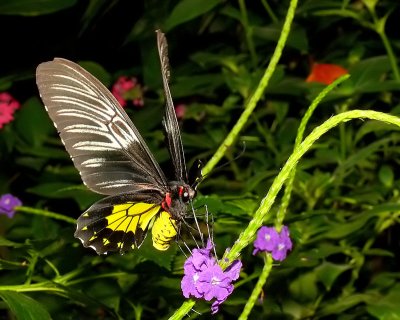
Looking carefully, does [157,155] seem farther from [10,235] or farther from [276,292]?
[276,292]

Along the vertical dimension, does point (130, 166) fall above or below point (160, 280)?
above

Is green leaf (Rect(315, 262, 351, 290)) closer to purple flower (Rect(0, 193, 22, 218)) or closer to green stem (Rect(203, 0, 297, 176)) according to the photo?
green stem (Rect(203, 0, 297, 176))

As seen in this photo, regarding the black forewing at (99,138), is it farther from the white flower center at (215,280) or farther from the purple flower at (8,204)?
the purple flower at (8,204)

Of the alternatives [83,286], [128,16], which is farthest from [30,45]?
[83,286]

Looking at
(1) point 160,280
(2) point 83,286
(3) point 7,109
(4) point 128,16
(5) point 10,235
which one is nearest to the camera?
(1) point 160,280

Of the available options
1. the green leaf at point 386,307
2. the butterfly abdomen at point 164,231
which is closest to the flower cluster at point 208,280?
the butterfly abdomen at point 164,231

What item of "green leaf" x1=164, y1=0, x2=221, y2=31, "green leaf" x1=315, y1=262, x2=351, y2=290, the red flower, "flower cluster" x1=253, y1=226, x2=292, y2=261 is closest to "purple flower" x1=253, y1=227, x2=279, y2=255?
"flower cluster" x1=253, y1=226, x2=292, y2=261
